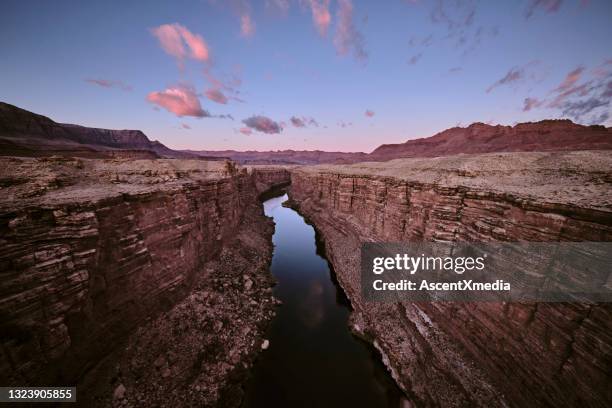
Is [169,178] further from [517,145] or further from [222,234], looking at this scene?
[517,145]

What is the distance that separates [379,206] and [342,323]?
35.6 feet

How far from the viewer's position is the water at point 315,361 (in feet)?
33.1

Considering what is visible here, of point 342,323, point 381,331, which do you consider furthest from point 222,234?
point 381,331

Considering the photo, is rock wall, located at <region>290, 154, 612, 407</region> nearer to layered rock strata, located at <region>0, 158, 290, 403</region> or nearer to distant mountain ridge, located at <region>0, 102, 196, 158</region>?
layered rock strata, located at <region>0, 158, 290, 403</region>

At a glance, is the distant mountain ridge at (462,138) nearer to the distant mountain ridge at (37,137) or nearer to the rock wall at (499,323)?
the distant mountain ridge at (37,137)

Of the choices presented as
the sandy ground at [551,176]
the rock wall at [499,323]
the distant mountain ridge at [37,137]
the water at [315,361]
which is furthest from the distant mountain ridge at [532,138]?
the distant mountain ridge at [37,137]

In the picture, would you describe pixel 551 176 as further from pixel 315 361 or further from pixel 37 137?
pixel 37 137

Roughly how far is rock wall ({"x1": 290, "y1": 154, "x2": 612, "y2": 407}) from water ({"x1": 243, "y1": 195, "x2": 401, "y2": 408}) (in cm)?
115

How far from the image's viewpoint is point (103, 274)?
845 centimetres

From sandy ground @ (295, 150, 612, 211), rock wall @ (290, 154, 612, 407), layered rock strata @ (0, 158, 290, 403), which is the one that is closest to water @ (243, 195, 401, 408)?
rock wall @ (290, 154, 612, 407)

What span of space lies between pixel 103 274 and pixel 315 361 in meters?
10.9

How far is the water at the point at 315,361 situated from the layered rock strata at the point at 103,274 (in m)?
1.42

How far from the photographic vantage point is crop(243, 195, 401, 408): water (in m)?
10.1

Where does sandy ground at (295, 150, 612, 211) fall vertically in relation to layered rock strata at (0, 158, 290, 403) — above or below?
above
